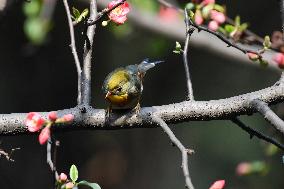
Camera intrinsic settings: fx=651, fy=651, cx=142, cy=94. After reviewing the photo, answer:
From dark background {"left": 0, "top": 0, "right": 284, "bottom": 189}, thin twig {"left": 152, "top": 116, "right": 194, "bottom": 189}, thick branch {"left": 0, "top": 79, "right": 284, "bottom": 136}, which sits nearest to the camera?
thin twig {"left": 152, "top": 116, "right": 194, "bottom": 189}

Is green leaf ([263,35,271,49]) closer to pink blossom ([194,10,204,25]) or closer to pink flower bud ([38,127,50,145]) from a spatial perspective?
pink blossom ([194,10,204,25])

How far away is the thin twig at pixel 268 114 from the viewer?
1.47 metres

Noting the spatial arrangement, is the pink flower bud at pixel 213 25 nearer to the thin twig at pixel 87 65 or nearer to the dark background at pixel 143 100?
the thin twig at pixel 87 65

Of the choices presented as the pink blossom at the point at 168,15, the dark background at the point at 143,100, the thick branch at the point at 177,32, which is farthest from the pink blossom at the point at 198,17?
the dark background at the point at 143,100

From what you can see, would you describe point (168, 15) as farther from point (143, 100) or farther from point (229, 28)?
point (143, 100)

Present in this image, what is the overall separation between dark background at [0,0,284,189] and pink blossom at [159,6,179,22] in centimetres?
136

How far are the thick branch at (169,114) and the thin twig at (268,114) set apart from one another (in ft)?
0.17

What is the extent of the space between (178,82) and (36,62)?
1178mm

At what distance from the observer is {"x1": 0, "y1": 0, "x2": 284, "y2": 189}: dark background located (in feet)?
16.6

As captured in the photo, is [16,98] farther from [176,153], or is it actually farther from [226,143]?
[226,143]

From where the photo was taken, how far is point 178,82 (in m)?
5.42

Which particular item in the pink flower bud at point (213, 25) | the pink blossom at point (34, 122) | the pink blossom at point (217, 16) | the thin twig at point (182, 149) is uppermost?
the pink blossom at point (217, 16)

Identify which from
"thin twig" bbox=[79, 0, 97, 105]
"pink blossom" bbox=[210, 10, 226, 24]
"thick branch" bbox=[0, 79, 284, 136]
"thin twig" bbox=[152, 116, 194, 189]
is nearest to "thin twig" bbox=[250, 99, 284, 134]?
"thick branch" bbox=[0, 79, 284, 136]

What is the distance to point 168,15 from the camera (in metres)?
3.53
